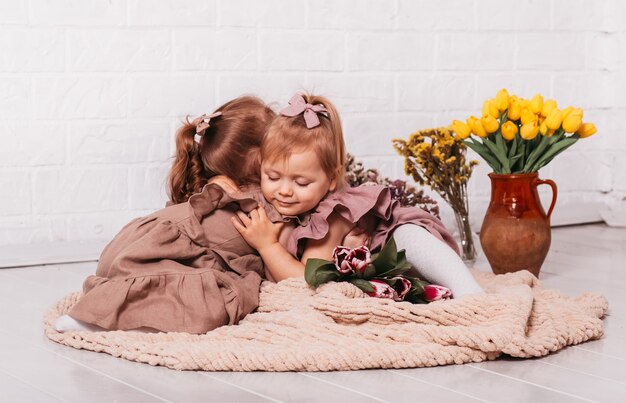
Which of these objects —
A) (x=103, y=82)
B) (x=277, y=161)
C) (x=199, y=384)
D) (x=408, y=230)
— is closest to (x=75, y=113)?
(x=103, y=82)

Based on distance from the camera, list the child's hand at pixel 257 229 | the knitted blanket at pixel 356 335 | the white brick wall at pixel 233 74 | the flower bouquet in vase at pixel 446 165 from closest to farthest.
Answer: the knitted blanket at pixel 356 335 → the child's hand at pixel 257 229 → the flower bouquet in vase at pixel 446 165 → the white brick wall at pixel 233 74

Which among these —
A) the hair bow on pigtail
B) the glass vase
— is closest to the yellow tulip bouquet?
the glass vase

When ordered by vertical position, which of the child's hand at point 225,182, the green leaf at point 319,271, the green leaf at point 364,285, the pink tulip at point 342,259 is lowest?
the green leaf at point 364,285

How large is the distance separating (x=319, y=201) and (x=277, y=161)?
145mm

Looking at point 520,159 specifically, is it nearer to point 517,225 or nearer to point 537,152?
point 537,152

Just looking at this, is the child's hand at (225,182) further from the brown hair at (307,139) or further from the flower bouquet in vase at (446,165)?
the flower bouquet in vase at (446,165)

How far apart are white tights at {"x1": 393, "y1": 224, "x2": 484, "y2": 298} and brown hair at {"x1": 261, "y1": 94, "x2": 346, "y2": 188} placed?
215 millimetres

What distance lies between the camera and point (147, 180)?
9.95 feet

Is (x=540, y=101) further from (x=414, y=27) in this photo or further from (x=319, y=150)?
(x=414, y=27)

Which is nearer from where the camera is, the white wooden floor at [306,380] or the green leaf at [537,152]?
the white wooden floor at [306,380]

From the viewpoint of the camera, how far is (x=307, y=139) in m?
2.18

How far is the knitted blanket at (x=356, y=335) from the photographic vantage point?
178 centimetres

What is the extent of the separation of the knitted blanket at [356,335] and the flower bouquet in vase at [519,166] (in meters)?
0.41

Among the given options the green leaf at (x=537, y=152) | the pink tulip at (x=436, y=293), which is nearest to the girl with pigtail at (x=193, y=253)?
the pink tulip at (x=436, y=293)
